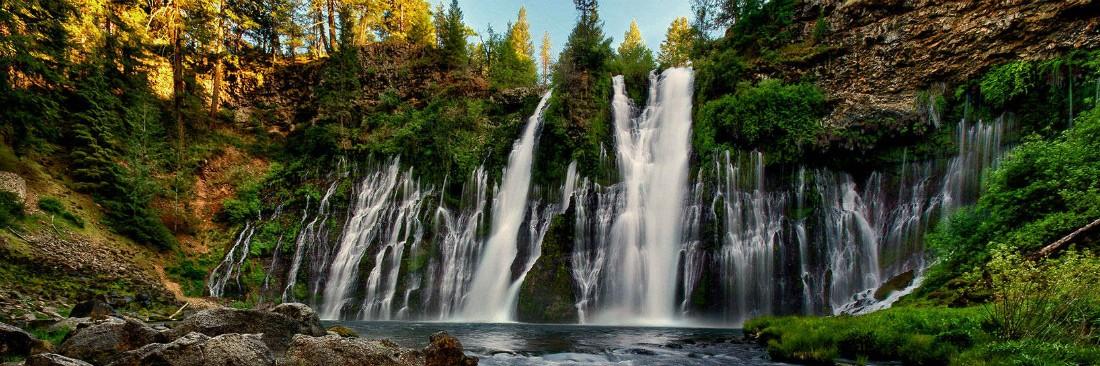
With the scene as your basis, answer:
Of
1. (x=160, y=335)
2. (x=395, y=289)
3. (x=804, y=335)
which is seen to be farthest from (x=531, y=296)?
(x=160, y=335)

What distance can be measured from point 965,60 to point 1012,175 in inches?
372

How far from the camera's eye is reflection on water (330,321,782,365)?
9219 mm

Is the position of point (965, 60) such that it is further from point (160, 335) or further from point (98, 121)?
point (98, 121)

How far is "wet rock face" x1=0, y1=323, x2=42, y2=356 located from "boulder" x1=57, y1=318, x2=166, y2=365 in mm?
412

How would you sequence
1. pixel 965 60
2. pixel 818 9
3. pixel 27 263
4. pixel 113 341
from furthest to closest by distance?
pixel 818 9, pixel 965 60, pixel 27 263, pixel 113 341

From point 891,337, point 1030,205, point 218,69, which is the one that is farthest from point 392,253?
point 1030,205

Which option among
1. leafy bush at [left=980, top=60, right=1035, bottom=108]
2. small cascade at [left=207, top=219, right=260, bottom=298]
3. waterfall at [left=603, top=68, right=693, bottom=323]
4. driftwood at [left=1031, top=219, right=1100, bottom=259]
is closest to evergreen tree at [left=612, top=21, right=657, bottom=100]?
waterfall at [left=603, top=68, right=693, bottom=323]

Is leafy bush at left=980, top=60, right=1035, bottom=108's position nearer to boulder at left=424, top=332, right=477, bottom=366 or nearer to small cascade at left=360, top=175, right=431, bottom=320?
boulder at left=424, top=332, right=477, bottom=366

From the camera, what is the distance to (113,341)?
21.8 ft

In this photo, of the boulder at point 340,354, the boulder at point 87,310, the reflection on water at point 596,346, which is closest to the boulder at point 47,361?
the boulder at point 340,354

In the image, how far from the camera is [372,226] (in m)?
24.4

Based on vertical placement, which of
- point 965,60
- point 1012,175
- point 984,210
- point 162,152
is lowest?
point 984,210

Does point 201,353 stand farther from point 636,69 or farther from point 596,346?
point 636,69

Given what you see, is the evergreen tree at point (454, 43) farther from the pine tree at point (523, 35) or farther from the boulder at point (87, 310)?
the boulder at point (87, 310)
